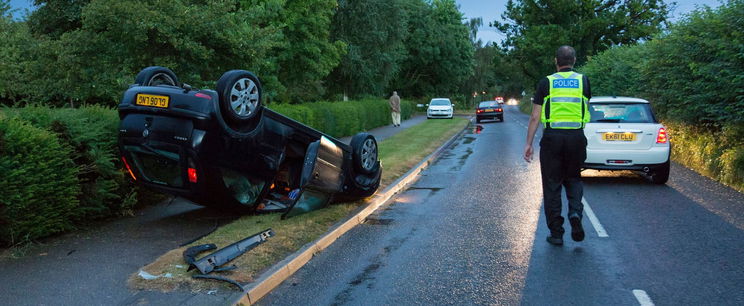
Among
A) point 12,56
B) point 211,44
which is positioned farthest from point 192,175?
point 12,56

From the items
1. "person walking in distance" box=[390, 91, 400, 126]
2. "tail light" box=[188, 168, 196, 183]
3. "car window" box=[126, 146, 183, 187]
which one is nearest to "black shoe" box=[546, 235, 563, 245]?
"tail light" box=[188, 168, 196, 183]

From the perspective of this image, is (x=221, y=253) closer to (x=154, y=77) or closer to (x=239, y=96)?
(x=239, y=96)

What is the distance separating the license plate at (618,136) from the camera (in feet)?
35.6

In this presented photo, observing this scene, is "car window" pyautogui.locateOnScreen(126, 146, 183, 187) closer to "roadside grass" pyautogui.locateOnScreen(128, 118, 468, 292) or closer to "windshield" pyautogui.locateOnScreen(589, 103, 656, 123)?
"roadside grass" pyautogui.locateOnScreen(128, 118, 468, 292)

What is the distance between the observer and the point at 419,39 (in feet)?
179

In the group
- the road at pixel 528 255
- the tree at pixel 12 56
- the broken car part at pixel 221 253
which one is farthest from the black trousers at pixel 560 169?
the tree at pixel 12 56

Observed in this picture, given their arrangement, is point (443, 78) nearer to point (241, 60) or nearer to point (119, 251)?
point (241, 60)

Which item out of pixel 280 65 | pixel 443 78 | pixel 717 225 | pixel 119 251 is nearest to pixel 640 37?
pixel 443 78

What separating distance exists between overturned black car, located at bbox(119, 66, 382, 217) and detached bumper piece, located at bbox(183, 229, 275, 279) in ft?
2.90

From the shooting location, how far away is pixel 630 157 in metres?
10.8

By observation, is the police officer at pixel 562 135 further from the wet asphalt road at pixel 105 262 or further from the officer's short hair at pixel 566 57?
the wet asphalt road at pixel 105 262

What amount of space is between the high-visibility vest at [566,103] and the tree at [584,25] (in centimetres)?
4946

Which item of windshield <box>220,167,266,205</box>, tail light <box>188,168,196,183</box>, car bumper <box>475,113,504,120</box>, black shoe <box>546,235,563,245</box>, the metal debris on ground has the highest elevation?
tail light <box>188,168,196,183</box>

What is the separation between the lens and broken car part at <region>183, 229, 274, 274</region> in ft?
17.1
